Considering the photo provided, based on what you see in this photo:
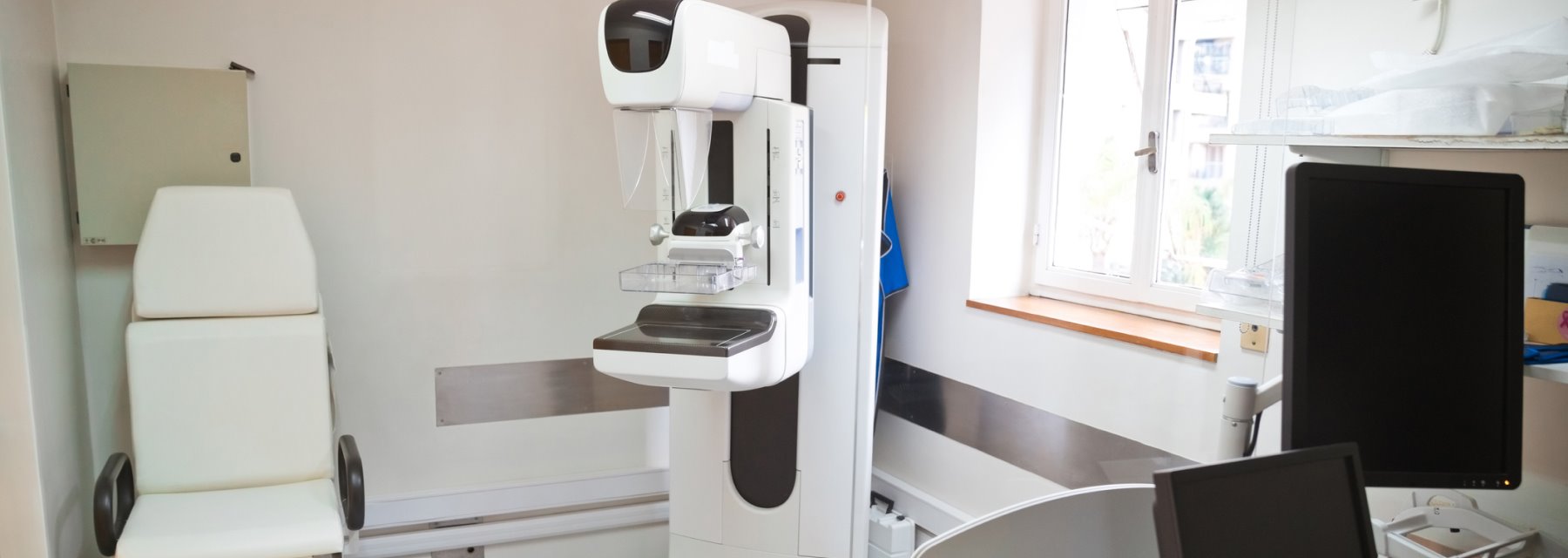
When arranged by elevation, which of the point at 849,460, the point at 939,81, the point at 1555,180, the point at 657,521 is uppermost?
the point at 939,81

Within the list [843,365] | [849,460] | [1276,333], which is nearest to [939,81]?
[843,365]

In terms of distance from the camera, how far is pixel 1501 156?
137 cm

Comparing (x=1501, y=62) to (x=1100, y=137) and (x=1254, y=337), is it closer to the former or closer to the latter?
(x=1254, y=337)

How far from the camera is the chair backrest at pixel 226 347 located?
2.33 m

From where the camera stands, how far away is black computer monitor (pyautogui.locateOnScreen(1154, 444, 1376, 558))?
81 cm

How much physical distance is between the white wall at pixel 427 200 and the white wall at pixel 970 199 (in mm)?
872

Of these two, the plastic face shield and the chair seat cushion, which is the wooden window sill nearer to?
the plastic face shield

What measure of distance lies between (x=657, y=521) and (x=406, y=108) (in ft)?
4.93

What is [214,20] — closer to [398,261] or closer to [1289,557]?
[398,261]

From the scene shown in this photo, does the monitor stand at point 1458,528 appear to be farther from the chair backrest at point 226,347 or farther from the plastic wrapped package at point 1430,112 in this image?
the chair backrest at point 226,347

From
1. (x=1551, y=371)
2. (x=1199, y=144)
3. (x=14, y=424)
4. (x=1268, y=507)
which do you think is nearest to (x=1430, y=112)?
(x=1551, y=371)

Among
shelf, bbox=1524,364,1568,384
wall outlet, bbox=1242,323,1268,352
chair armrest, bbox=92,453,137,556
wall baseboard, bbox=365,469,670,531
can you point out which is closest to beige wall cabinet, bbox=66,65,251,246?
chair armrest, bbox=92,453,137,556

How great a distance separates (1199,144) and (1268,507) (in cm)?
153

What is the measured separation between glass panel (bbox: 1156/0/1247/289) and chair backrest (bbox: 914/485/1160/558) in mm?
1205
